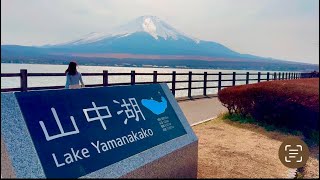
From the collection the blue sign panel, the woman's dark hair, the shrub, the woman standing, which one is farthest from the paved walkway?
the blue sign panel

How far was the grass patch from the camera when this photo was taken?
7.85 m

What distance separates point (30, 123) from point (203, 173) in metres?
3.00

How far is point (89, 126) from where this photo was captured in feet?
12.1

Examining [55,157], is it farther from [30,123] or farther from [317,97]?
[317,97]

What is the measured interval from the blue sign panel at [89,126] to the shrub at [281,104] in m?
4.28

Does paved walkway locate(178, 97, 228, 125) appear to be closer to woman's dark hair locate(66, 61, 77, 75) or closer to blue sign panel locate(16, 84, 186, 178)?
woman's dark hair locate(66, 61, 77, 75)

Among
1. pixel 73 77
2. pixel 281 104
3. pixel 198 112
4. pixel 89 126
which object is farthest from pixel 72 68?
pixel 198 112

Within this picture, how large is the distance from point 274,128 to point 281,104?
2.05 ft

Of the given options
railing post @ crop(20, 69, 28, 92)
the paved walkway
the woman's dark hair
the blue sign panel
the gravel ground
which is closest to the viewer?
the blue sign panel

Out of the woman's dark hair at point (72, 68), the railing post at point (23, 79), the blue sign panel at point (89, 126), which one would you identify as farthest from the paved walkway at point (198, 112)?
the blue sign panel at point (89, 126)

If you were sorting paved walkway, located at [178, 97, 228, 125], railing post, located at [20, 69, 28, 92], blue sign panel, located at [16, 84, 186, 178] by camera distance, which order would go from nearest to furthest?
blue sign panel, located at [16, 84, 186, 178], railing post, located at [20, 69, 28, 92], paved walkway, located at [178, 97, 228, 125]

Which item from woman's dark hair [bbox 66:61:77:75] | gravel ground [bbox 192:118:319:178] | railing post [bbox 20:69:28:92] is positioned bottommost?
gravel ground [bbox 192:118:319:178]

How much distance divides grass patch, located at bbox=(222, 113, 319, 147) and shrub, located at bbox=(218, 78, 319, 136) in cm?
8

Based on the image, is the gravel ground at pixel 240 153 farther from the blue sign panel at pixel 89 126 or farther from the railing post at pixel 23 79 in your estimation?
the railing post at pixel 23 79
